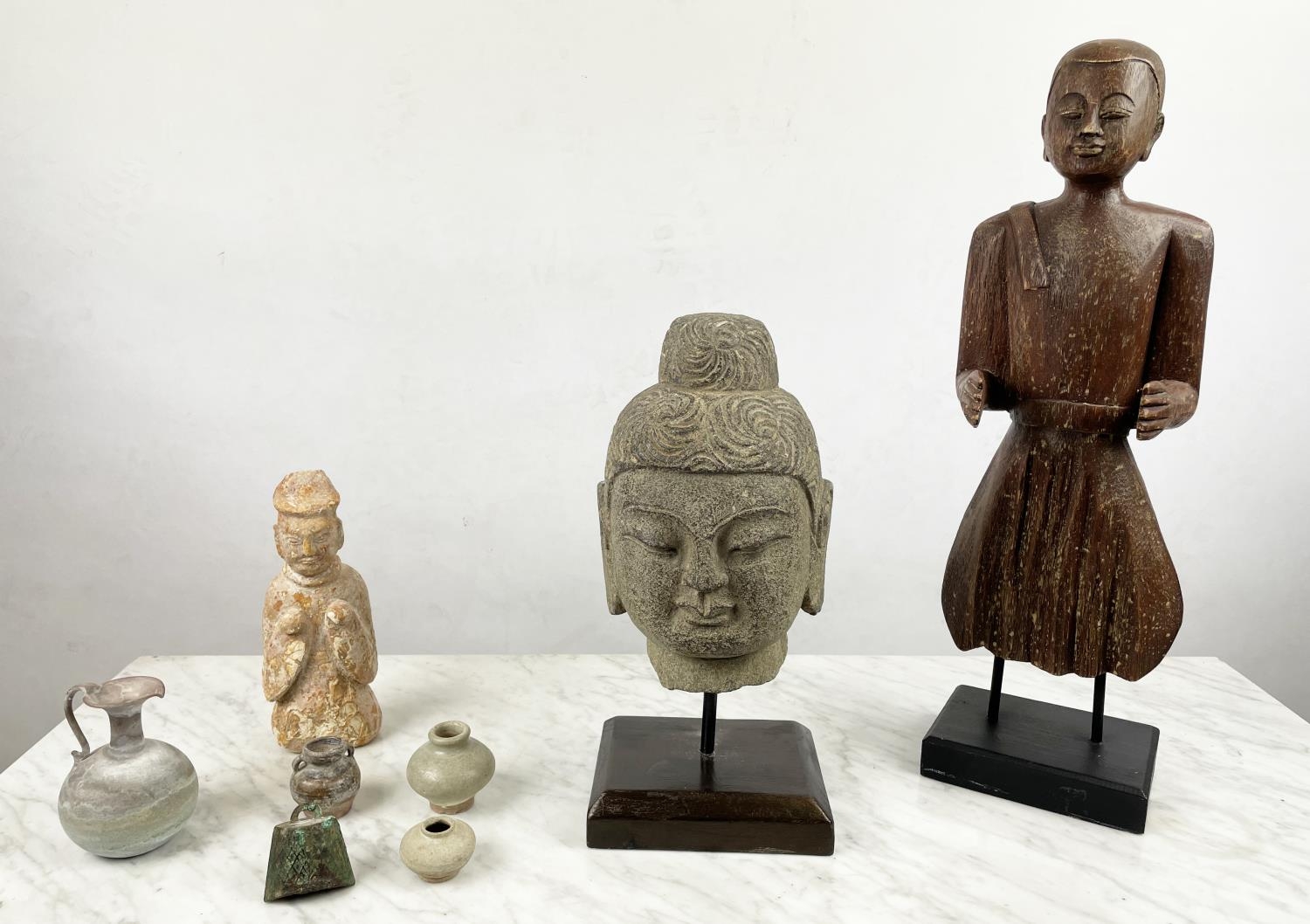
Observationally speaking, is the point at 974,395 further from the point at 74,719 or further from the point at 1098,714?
the point at 74,719

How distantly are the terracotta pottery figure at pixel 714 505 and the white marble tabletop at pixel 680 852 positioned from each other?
1.41 ft

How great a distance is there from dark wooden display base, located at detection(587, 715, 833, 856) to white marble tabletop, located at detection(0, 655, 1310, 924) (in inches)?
1.4

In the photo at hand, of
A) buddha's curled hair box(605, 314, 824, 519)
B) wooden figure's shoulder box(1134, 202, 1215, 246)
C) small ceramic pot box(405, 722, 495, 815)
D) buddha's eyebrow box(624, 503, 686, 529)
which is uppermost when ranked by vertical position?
wooden figure's shoulder box(1134, 202, 1215, 246)

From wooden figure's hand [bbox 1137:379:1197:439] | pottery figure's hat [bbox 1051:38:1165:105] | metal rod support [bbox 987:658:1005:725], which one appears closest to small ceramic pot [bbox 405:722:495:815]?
metal rod support [bbox 987:658:1005:725]

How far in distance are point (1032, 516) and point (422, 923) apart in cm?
147

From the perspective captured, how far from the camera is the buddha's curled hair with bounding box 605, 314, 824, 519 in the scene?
6.36 feet

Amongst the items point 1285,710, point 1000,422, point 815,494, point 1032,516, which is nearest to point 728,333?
point 815,494

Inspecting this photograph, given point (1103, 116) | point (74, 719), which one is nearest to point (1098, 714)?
point (1103, 116)

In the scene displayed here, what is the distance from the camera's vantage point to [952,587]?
232 centimetres

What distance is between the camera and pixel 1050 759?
7.48ft

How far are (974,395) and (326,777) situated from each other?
62.2 inches

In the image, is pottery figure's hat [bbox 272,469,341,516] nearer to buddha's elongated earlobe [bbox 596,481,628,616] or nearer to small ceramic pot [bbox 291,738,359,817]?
small ceramic pot [bbox 291,738,359,817]

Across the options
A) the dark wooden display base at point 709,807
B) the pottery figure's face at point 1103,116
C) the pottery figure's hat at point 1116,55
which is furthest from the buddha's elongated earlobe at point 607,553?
the pottery figure's hat at point 1116,55

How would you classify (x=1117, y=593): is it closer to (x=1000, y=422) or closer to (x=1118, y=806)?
(x=1118, y=806)
